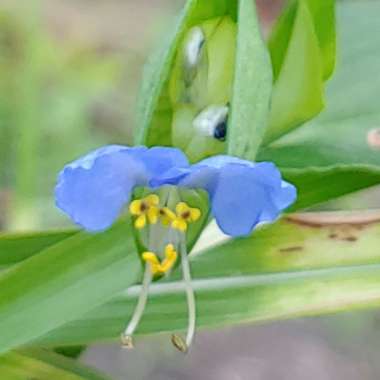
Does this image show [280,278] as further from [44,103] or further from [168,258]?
[44,103]

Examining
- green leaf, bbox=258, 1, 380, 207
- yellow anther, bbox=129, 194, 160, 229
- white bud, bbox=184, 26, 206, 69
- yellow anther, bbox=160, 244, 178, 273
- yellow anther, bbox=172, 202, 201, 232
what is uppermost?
white bud, bbox=184, 26, 206, 69

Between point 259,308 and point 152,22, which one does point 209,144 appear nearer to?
point 259,308

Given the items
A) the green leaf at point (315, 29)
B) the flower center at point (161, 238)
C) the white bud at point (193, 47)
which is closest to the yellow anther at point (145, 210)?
the flower center at point (161, 238)

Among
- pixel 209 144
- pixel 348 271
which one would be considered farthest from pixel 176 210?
pixel 348 271

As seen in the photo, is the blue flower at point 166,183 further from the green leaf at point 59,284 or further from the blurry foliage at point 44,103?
the blurry foliage at point 44,103

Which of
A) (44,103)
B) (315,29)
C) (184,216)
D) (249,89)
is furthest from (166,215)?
(44,103)

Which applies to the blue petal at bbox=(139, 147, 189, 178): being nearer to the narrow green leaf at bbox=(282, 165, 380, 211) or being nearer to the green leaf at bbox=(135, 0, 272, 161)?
the green leaf at bbox=(135, 0, 272, 161)

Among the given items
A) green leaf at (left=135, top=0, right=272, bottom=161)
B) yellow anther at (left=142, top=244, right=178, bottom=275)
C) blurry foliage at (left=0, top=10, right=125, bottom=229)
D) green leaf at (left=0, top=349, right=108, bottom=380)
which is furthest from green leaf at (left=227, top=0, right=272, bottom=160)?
blurry foliage at (left=0, top=10, right=125, bottom=229)
